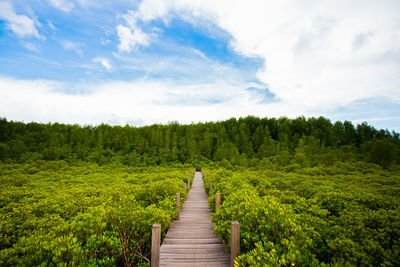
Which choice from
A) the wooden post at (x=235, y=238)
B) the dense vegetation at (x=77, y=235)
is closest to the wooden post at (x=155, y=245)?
the dense vegetation at (x=77, y=235)

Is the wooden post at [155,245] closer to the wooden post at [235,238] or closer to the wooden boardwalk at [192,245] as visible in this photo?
the wooden boardwalk at [192,245]

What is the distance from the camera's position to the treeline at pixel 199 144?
36.4 meters

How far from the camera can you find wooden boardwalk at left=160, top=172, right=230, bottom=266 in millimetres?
4521

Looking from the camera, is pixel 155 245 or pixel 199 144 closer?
pixel 155 245

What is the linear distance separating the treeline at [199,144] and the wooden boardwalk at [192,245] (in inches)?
1095

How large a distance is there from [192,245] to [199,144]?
129ft

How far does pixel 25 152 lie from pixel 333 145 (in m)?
76.6

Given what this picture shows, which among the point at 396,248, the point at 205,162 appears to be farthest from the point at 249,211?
the point at 205,162

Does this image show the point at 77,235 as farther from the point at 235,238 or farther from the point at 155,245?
the point at 235,238

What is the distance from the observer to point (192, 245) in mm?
5312

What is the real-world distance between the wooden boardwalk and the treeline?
91.3 ft

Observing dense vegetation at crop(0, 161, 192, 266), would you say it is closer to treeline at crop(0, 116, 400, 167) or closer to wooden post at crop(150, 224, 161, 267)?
wooden post at crop(150, 224, 161, 267)

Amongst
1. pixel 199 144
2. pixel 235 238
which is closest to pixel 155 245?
pixel 235 238

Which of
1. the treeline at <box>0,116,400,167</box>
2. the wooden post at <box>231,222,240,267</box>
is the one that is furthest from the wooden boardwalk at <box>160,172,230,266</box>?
the treeline at <box>0,116,400,167</box>
